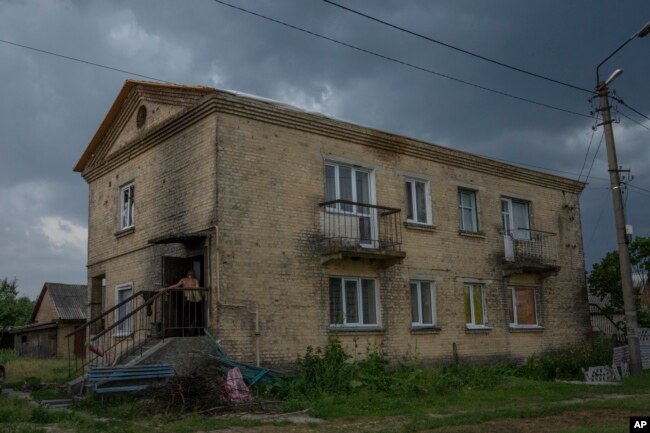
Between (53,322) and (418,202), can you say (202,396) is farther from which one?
(53,322)

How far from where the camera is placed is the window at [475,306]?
19812 millimetres

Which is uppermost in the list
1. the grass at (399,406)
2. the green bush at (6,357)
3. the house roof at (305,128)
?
the house roof at (305,128)

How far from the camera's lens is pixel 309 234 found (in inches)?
637

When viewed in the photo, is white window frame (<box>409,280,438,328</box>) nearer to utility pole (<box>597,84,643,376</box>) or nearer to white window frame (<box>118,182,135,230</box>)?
utility pole (<box>597,84,643,376</box>)

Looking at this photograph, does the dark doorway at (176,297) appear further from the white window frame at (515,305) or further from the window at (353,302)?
the white window frame at (515,305)

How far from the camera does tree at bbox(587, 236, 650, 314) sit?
973 inches

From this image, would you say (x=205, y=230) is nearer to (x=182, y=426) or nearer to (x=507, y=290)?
(x=182, y=426)

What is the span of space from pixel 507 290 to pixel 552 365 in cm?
259

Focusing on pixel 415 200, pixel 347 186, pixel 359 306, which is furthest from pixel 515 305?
pixel 347 186

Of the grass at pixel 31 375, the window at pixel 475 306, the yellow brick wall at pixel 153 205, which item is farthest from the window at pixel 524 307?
the grass at pixel 31 375

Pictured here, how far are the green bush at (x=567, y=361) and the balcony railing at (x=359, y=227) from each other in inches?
240

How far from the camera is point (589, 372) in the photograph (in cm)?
1858

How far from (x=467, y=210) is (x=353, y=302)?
228 inches

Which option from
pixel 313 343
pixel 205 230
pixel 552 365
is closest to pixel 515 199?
pixel 552 365
